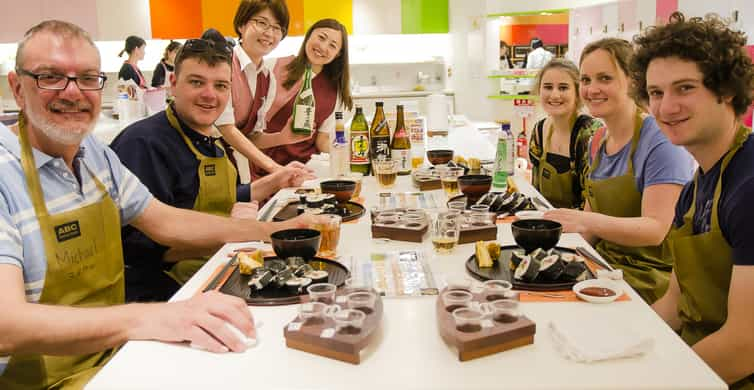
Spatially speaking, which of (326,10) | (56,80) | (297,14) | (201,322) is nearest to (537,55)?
(326,10)

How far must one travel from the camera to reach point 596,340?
3.64ft

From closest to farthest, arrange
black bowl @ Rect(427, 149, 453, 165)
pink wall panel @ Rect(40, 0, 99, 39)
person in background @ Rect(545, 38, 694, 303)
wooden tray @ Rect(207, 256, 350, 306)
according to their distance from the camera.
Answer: wooden tray @ Rect(207, 256, 350, 306)
person in background @ Rect(545, 38, 694, 303)
black bowl @ Rect(427, 149, 453, 165)
pink wall panel @ Rect(40, 0, 99, 39)

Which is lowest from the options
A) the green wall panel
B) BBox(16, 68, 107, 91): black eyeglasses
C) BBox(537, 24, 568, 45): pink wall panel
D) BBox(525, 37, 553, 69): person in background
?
BBox(16, 68, 107, 91): black eyeglasses

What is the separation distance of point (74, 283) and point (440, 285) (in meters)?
0.92

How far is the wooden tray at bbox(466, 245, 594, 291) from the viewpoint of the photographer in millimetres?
1367

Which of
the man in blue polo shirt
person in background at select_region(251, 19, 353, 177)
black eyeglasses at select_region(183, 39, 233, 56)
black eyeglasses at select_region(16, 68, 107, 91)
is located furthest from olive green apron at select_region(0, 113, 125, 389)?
person in background at select_region(251, 19, 353, 177)

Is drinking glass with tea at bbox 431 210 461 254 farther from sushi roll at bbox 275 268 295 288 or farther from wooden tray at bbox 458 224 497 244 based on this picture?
sushi roll at bbox 275 268 295 288

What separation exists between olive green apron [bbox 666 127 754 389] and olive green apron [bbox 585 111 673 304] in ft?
1.44

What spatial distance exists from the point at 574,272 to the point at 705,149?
52 centimetres

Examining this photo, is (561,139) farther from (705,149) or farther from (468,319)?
(468,319)

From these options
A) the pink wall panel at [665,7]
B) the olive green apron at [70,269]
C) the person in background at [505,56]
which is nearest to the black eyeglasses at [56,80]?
the olive green apron at [70,269]

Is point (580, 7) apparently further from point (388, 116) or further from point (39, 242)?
point (39, 242)

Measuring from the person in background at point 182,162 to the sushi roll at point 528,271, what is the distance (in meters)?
1.09

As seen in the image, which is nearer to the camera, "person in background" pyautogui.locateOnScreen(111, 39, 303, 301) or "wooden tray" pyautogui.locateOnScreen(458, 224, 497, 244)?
"wooden tray" pyautogui.locateOnScreen(458, 224, 497, 244)
